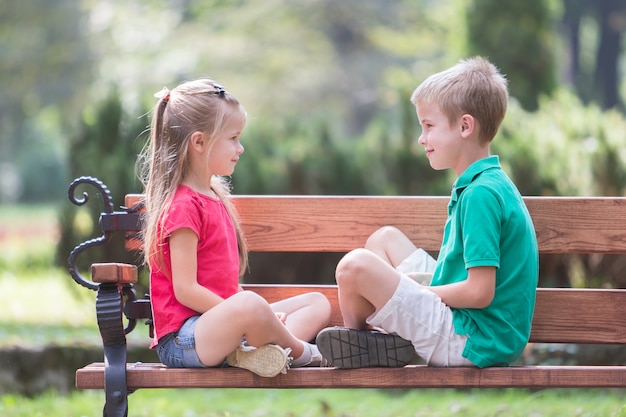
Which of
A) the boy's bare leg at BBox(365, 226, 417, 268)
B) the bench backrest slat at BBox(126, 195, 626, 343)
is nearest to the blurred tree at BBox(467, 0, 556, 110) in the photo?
the bench backrest slat at BBox(126, 195, 626, 343)

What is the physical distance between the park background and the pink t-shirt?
46 cm

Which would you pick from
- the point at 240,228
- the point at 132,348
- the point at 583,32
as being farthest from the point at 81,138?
the point at 583,32

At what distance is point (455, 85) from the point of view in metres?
2.87

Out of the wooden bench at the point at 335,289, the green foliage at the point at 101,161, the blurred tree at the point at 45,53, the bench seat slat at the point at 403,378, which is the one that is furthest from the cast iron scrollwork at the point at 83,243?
the blurred tree at the point at 45,53

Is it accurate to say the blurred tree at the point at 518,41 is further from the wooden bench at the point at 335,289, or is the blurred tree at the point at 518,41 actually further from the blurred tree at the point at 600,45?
the blurred tree at the point at 600,45

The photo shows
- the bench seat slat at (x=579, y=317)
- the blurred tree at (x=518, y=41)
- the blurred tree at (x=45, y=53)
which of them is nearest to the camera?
the bench seat slat at (x=579, y=317)

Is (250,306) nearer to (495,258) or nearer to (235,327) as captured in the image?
(235,327)

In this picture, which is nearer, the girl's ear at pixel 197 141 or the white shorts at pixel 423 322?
the white shorts at pixel 423 322

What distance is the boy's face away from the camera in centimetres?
289

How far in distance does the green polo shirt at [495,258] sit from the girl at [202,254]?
54cm

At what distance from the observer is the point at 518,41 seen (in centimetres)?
796

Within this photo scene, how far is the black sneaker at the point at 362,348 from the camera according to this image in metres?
2.73

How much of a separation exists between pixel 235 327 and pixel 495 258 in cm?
82

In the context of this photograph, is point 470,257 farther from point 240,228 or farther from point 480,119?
point 240,228
